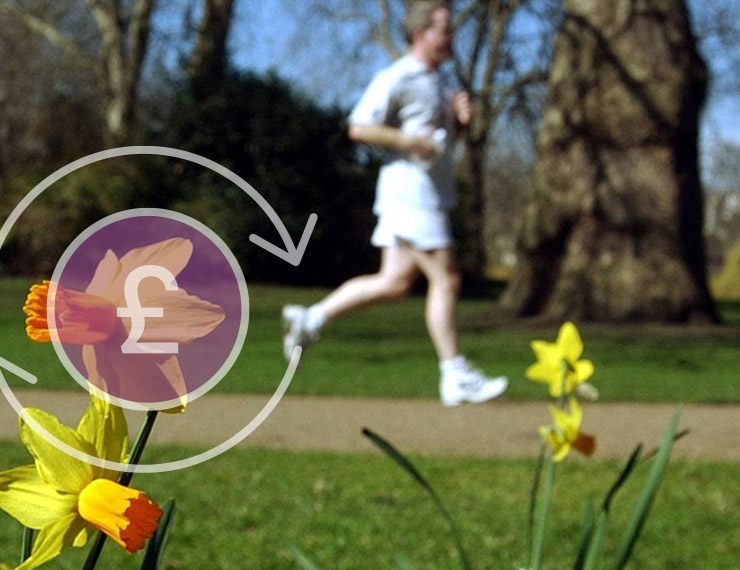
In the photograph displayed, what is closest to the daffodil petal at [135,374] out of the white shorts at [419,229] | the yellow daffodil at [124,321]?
the yellow daffodil at [124,321]

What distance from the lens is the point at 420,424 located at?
599 centimetres

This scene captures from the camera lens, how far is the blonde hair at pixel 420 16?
5441mm

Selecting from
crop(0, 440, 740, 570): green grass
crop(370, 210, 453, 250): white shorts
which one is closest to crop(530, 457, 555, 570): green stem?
crop(0, 440, 740, 570): green grass

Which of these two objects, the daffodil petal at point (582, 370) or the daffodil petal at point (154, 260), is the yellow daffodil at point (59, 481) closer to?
the daffodil petal at point (154, 260)

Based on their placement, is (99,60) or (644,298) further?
(99,60)

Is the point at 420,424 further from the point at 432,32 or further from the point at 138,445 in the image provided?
the point at 138,445

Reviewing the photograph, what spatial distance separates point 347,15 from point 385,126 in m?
20.4

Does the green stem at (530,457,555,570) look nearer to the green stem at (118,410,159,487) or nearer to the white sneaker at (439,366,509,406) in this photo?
the green stem at (118,410,159,487)

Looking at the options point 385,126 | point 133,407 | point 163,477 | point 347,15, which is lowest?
point 163,477

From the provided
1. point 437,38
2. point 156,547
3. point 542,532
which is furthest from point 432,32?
point 156,547

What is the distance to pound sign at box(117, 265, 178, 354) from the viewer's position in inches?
22.5

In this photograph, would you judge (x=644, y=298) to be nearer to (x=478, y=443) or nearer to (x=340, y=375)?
(x=340, y=375)

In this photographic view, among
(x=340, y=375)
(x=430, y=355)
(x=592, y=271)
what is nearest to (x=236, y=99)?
(x=592, y=271)

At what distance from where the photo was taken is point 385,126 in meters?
5.28
